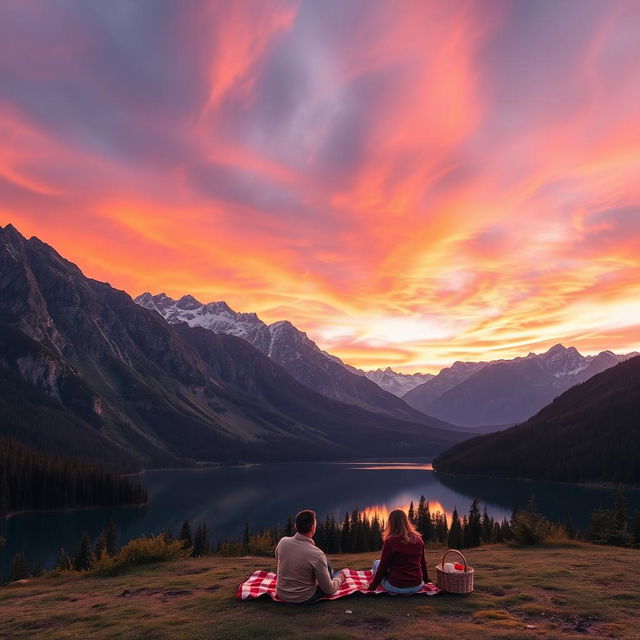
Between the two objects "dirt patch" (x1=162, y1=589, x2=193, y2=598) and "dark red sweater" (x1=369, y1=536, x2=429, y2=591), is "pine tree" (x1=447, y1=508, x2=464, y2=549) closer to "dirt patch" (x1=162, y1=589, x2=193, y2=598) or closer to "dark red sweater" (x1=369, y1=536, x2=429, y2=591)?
"dirt patch" (x1=162, y1=589, x2=193, y2=598)

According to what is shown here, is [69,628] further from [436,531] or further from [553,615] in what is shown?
[436,531]

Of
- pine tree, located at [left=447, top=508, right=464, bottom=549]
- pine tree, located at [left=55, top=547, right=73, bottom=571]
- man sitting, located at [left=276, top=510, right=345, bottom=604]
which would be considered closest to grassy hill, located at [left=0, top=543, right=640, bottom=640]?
man sitting, located at [left=276, top=510, right=345, bottom=604]

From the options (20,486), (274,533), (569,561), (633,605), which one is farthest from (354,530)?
(20,486)

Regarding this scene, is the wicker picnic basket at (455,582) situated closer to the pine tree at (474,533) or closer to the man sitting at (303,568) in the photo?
the man sitting at (303,568)

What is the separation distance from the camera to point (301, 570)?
17750 millimetres

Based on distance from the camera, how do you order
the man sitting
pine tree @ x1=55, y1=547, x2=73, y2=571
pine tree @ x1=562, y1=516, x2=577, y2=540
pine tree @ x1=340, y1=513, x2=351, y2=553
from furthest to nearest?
pine tree @ x1=340, y1=513, x2=351, y2=553
pine tree @ x1=562, y1=516, x2=577, y2=540
pine tree @ x1=55, y1=547, x2=73, y2=571
the man sitting

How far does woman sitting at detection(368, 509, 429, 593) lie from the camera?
59.8ft

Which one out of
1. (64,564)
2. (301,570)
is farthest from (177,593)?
(64,564)

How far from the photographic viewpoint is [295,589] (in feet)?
58.6

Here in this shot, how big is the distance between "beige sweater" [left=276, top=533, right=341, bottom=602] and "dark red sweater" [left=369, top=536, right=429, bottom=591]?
6.24 ft

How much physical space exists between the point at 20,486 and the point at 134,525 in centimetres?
4719

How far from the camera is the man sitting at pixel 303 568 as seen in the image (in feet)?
57.1

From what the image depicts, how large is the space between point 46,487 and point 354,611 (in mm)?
199155

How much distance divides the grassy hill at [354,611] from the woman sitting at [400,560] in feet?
1.70
